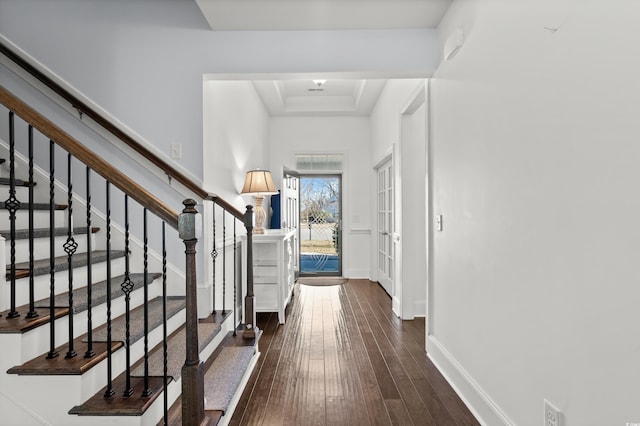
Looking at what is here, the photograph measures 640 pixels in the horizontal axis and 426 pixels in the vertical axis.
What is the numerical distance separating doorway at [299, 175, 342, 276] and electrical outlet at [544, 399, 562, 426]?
493 cm

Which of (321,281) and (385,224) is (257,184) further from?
(321,281)

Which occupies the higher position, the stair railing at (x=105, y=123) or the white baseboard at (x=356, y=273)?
the stair railing at (x=105, y=123)

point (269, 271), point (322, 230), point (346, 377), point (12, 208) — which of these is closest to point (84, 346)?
point (12, 208)

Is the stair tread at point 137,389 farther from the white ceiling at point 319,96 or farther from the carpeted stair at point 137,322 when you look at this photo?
the white ceiling at point 319,96

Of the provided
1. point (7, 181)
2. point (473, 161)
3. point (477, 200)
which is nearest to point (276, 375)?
point (477, 200)

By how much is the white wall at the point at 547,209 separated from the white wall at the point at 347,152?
380 cm

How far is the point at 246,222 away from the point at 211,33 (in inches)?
58.3

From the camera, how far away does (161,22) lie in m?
2.76

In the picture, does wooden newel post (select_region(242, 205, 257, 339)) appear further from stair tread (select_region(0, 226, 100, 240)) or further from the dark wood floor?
stair tread (select_region(0, 226, 100, 240))

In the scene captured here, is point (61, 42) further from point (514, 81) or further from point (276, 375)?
point (514, 81)

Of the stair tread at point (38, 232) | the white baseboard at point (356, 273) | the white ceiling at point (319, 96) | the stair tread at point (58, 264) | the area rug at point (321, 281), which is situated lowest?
the area rug at point (321, 281)

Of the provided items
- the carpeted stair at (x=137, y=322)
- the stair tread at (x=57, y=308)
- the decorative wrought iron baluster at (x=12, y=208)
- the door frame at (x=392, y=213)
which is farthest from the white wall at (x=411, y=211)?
the decorative wrought iron baluster at (x=12, y=208)

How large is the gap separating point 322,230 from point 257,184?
251 cm

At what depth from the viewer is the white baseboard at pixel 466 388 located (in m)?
1.85
